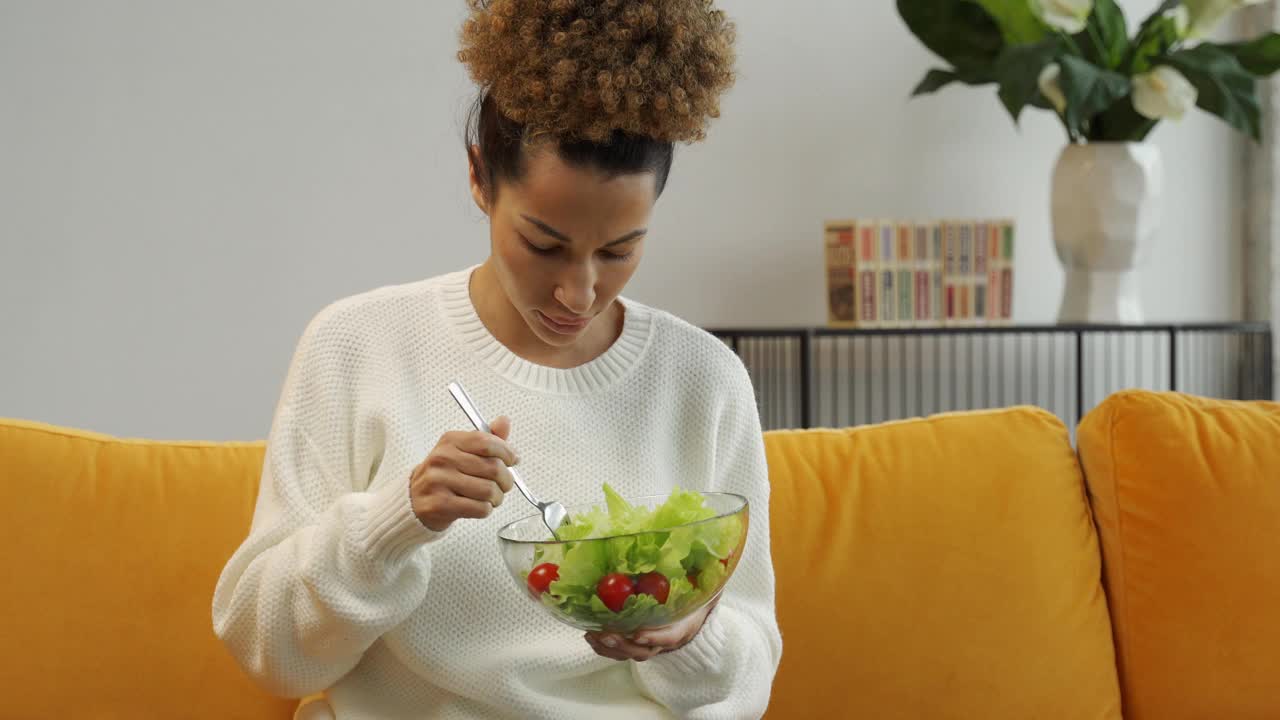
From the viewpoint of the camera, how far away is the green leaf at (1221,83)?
106 inches

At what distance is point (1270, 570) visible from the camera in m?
1.66

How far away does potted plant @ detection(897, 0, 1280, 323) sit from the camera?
8.62ft

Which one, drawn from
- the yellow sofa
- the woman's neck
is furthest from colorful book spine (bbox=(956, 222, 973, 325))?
the woman's neck

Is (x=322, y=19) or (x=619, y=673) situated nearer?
(x=619, y=673)

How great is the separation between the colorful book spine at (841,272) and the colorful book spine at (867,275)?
0.01 m

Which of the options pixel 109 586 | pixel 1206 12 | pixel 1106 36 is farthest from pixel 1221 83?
pixel 109 586

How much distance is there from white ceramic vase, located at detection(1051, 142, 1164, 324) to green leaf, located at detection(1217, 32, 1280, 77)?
0.93 feet

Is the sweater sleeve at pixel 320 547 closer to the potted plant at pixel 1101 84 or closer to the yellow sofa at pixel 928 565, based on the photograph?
the yellow sofa at pixel 928 565

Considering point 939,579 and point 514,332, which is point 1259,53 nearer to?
point 939,579

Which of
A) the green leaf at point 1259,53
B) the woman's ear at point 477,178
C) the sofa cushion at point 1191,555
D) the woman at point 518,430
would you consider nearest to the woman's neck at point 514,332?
the woman at point 518,430

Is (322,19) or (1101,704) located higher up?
(322,19)

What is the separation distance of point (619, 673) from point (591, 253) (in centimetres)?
48

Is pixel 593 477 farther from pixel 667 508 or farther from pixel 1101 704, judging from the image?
pixel 1101 704

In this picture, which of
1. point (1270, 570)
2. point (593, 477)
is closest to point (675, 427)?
point (593, 477)
